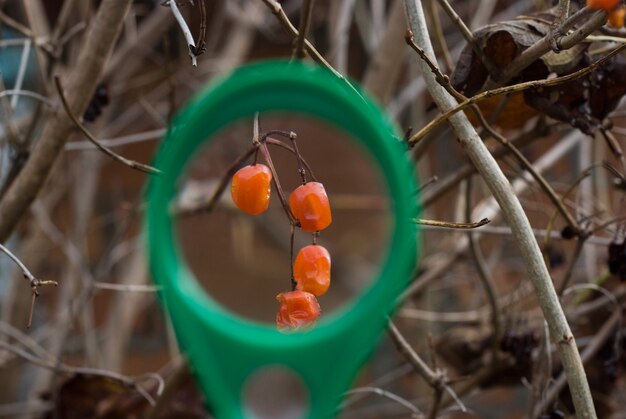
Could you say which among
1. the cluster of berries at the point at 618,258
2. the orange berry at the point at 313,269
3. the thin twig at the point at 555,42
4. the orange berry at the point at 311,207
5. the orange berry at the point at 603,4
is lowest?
the orange berry at the point at 313,269

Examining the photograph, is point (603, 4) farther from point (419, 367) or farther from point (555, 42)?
point (419, 367)

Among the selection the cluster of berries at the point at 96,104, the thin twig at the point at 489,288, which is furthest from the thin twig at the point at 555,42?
the cluster of berries at the point at 96,104

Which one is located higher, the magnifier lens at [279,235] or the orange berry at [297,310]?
the magnifier lens at [279,235]

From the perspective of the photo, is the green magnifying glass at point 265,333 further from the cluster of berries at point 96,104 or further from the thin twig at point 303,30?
the cluster of berries at point 96,104

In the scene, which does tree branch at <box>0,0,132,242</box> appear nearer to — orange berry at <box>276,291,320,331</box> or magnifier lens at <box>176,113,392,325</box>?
orange berry at <box>276,291,320,331</box>

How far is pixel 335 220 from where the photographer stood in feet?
8.79

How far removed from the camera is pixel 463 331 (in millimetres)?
1551

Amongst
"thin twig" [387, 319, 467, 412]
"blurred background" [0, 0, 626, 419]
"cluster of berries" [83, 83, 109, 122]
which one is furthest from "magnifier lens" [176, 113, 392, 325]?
"thin twig" [387, 319, 467, 412]

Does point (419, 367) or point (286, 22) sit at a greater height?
point (286, 22)

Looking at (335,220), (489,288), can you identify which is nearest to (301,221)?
(489,288)

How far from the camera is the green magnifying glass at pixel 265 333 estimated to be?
18.8 inches

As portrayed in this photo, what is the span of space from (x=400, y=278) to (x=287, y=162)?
1182 mm

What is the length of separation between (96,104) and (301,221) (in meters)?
0.70

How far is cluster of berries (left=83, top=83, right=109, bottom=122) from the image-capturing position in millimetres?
1275
